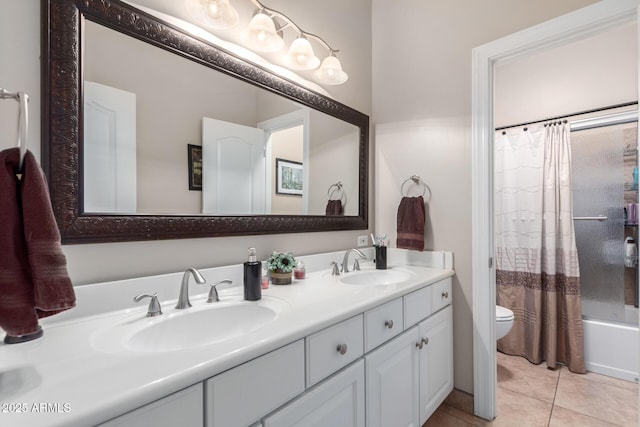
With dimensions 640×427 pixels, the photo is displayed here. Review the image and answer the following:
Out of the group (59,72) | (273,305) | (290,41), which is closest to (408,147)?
(290,41)

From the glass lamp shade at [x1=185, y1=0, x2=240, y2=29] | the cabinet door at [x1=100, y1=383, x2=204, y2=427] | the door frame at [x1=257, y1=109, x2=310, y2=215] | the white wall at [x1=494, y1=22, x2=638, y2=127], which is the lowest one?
the cabinet door at [x1=100, y1=383, x2=204, y2=427]

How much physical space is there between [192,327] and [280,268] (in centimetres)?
45

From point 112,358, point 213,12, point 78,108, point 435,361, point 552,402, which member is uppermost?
point 213,12

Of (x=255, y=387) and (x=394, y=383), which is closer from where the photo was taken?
(x=255, y=387)

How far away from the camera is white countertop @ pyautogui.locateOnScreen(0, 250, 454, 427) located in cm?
51

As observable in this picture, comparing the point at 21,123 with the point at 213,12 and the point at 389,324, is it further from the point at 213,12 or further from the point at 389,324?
the point at 389,324

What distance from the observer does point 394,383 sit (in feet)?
4.18

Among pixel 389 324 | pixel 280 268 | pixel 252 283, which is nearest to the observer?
pixel 252 283

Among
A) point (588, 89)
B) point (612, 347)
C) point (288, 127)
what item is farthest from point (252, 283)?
point (588, 89)

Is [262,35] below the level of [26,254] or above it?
above

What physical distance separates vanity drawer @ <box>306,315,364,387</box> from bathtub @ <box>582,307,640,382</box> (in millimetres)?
2150

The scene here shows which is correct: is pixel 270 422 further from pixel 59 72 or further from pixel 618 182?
pixel 618 182

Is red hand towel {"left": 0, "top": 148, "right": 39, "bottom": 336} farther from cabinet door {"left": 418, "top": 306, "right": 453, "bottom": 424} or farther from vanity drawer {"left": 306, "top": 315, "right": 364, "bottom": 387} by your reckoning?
cabinet door {"left": 418, "top": 306, "right": 453, "bottom": 424}

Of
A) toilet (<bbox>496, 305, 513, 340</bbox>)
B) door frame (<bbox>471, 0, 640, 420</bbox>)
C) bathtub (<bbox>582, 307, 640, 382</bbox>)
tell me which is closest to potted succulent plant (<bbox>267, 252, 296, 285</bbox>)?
door frame (<bbox>471, 0, 640, 420</bbox>)
